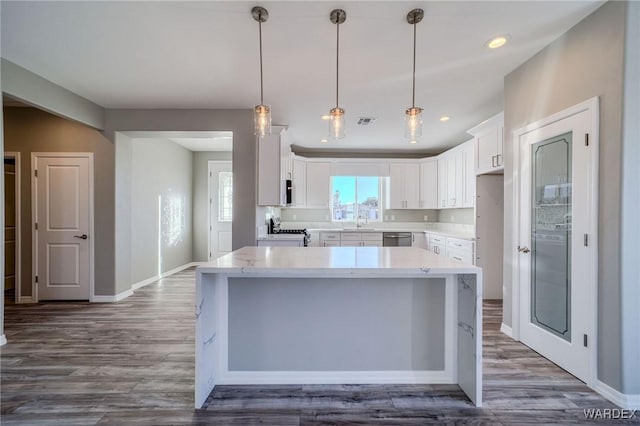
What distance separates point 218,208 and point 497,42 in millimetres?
5837

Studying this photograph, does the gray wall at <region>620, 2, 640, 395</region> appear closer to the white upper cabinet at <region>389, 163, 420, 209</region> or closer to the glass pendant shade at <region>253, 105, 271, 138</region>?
the glass pendant shade at <region>253, 105, 271, 138</region>

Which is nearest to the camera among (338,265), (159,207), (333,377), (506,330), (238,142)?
(338,265)

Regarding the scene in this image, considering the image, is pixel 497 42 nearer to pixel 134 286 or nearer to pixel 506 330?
pixel 506 330

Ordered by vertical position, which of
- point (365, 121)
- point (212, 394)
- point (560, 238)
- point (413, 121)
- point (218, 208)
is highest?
point (365, 121)

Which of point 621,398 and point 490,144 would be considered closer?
point 621,398

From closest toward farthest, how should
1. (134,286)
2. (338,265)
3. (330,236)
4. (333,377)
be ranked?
(338,265), (333,377), (134,286), (330,236)

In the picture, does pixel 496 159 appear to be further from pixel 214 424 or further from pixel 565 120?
pixel 214 424

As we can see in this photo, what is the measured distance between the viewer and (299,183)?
619 centimetres

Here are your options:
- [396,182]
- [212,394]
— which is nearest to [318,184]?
[396,182]

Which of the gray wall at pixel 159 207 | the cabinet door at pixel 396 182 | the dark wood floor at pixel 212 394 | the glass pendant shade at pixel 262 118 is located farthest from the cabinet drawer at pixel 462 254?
the gray wall at pixel 159 207

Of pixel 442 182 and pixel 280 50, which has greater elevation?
pixel 280 50

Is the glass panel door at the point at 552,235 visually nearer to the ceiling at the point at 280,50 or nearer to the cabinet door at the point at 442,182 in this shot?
the ceiling at the point at 280,50

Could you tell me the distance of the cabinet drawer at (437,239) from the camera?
5.05 meters

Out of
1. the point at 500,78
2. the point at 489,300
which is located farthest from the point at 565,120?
the point at 489,300
